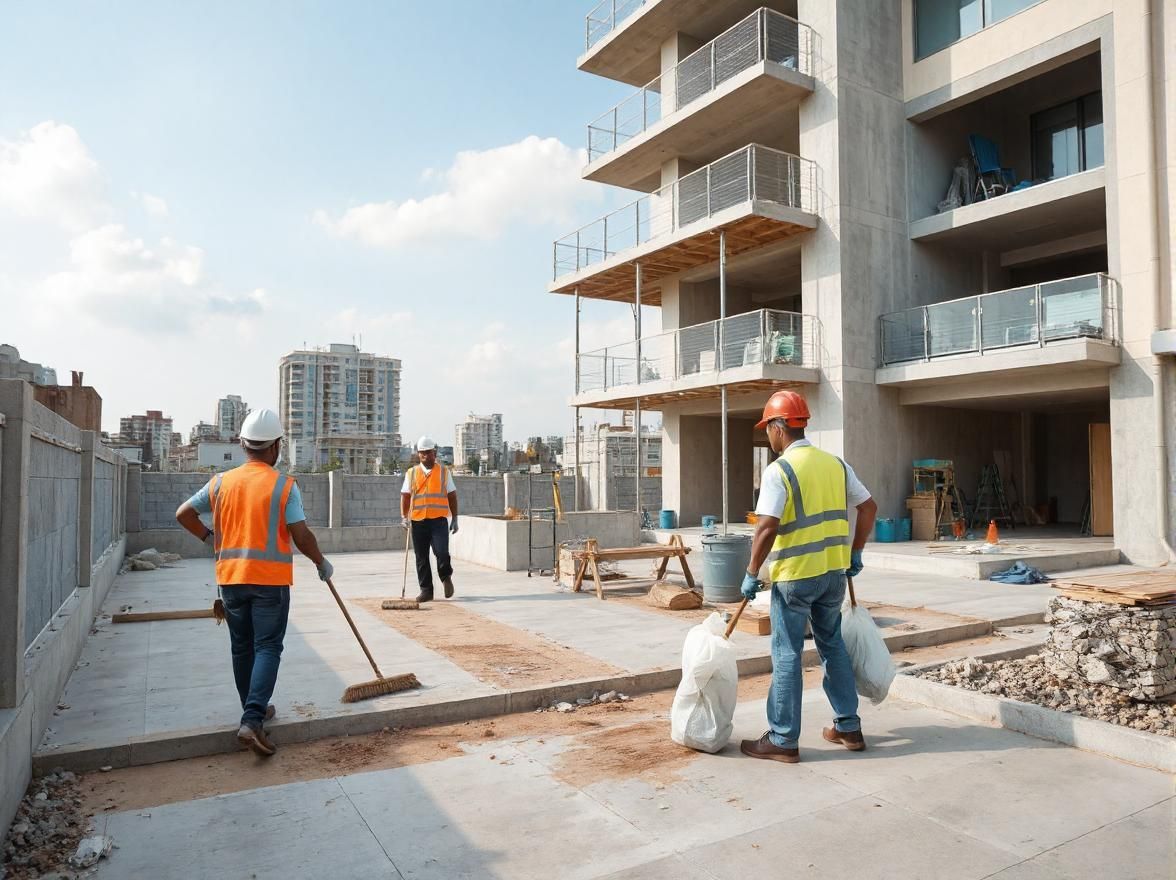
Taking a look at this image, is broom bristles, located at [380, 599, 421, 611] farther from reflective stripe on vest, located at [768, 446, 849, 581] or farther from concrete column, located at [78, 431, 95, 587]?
reflective stripe on vest, located at [768, 446, 849, 581]

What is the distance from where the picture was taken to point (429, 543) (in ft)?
33.9

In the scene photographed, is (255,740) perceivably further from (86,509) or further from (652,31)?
(652,31)

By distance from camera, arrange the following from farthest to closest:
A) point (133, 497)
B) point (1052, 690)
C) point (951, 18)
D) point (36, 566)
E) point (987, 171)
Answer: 1. point (987, 171)
2. point (951, 18)
3. point (133, 497)
4. point (1052, 690)
5. point (36, 566)

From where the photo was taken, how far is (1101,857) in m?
3.29

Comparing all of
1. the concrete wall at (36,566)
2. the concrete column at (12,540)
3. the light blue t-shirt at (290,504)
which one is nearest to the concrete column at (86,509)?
the concrete wall at (36,566)

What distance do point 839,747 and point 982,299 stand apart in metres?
14.0

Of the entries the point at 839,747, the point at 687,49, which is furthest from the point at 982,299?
the point at 839,747

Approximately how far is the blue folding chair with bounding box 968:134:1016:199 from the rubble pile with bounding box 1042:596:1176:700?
15497 millimetres

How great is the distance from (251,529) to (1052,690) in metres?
5.45

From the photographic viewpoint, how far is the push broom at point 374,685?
5.48m

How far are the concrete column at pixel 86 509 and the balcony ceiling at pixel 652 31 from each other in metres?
18.6

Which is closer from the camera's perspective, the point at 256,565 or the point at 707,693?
the point at 707,693

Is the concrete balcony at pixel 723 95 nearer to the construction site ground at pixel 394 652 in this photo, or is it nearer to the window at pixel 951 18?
the window at pixel 951 18

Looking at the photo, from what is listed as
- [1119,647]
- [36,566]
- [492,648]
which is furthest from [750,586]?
[36,566]
